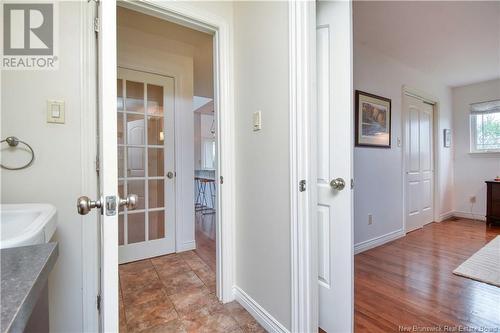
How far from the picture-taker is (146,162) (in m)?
2.56

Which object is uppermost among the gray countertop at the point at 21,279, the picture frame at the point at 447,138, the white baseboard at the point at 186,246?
the picture frame at the point at 447,138

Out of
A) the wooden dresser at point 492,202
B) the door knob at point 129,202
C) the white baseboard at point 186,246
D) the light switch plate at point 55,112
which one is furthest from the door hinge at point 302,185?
the wooden dresser at point 492,202

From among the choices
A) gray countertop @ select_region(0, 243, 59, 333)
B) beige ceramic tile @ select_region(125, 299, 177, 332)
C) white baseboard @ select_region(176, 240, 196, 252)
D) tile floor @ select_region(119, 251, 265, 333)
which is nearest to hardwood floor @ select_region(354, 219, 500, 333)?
tile floor @ select_region(119, 251, 265, 333)

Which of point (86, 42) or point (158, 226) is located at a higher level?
point (86, 42)

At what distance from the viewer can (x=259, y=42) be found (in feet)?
4.95

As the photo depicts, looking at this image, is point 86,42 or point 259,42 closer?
point 86,42

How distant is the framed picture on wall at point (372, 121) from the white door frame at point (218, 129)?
64.8 inches

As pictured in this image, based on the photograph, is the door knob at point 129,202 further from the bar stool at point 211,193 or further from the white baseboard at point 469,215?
the white baseboard at point 469,215

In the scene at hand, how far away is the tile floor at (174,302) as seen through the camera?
1.49m

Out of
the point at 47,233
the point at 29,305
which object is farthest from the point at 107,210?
the point at 47,233

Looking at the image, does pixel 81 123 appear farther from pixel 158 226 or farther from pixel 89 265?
pixel 158 226

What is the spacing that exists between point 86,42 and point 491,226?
5585 mm

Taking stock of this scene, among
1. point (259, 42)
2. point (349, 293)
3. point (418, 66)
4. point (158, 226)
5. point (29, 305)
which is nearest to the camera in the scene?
point (29, 305)

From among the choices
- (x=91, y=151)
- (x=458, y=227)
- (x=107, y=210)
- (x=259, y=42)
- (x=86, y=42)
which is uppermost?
(x=259, y=42)
